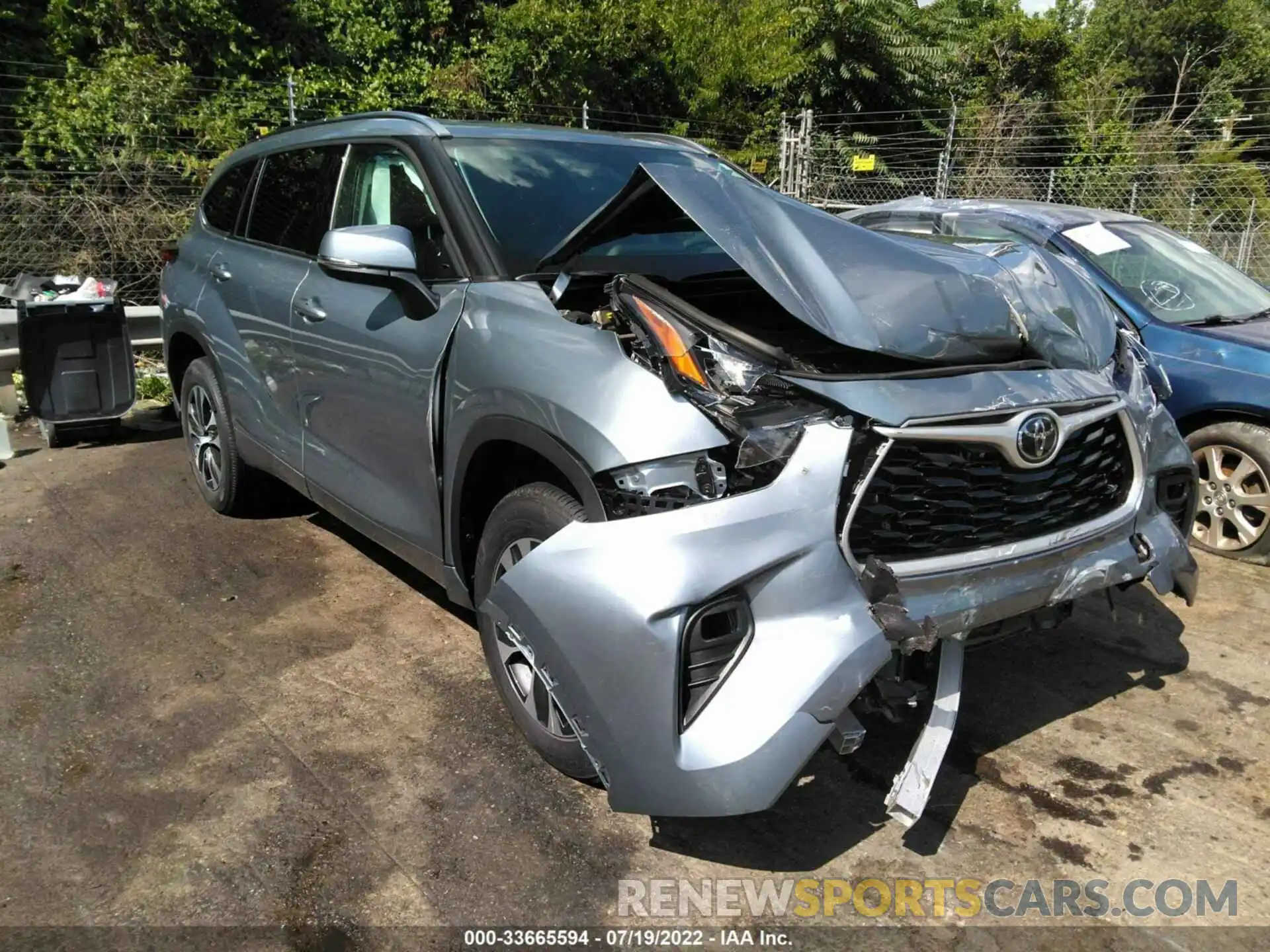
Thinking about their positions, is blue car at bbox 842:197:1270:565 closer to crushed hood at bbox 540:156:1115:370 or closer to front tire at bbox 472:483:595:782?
crushed hood at bbox 540:156:1115:370

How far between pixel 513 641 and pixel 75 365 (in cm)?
504

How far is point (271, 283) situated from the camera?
4.23 metres

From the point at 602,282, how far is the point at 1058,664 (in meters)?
2.22

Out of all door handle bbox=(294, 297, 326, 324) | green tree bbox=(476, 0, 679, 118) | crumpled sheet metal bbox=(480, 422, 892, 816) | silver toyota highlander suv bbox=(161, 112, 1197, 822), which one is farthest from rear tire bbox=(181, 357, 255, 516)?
green tree bbox=(476, 0, 679, 118)

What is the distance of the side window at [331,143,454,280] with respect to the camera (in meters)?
3.36

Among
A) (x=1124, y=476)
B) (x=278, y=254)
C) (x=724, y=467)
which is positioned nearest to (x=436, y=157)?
(x=278, y=254)

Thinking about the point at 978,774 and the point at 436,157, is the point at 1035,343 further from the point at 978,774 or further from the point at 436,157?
the point at 436,157

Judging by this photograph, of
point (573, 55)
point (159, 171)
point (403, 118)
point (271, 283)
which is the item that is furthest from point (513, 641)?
point (573, 55)

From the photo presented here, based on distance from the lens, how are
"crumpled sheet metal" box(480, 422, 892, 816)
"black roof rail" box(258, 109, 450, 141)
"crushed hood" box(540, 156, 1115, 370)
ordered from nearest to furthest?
"crumpled sheet metal" box(480, 422, 892, 816) → "crushed hood" box(540, 156, 1115, 370) → "black roof rail" box(258, 109, 450, 141)

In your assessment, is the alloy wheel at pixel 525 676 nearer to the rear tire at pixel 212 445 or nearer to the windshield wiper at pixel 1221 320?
the rear tire at pixel 212 445

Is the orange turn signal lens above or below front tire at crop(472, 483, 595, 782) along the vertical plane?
above

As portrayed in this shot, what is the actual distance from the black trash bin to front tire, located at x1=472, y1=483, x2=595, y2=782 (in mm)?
4588

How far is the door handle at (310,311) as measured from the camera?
3.79 meters

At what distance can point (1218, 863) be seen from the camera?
2680 millimetres
